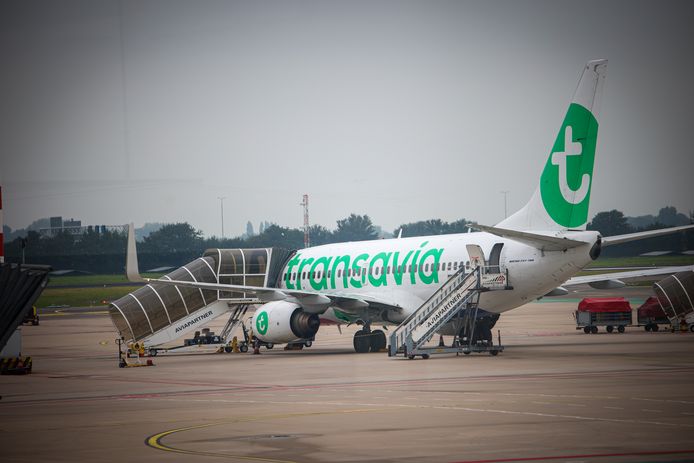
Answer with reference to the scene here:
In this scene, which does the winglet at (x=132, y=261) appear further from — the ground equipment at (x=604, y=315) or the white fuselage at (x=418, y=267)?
the ground equipment at (x=604, y=315)

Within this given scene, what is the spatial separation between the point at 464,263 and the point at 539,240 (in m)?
5.12

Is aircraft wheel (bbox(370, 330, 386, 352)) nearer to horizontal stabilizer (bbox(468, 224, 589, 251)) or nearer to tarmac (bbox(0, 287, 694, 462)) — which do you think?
tarmac (bbox(0, 287, 694, 462))

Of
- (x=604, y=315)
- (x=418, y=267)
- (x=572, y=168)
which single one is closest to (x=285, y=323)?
(x=418, y=267)

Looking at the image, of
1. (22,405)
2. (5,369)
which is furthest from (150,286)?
(22,405)

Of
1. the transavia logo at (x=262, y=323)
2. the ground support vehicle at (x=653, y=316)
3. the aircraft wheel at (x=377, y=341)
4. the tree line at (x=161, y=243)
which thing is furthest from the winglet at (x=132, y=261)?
the tree line at (x=161, y=243)

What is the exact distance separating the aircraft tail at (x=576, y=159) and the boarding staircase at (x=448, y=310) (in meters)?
3.07

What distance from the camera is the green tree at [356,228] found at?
139125 mm

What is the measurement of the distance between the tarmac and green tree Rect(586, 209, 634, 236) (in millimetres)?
76850

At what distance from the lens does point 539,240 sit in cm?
3725

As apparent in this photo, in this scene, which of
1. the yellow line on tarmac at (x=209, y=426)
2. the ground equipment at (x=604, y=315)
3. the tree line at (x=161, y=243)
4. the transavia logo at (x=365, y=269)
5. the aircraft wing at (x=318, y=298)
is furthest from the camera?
the tree line at (x=161, y=243)

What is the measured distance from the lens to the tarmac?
17766 mm

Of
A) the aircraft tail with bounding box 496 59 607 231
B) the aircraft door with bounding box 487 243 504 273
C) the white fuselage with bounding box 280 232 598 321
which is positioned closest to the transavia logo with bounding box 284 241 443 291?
the white fuselage with bounding box 280 232 598 321

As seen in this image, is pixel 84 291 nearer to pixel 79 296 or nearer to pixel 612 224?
pixel 79 296

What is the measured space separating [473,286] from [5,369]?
17781 millimetres
